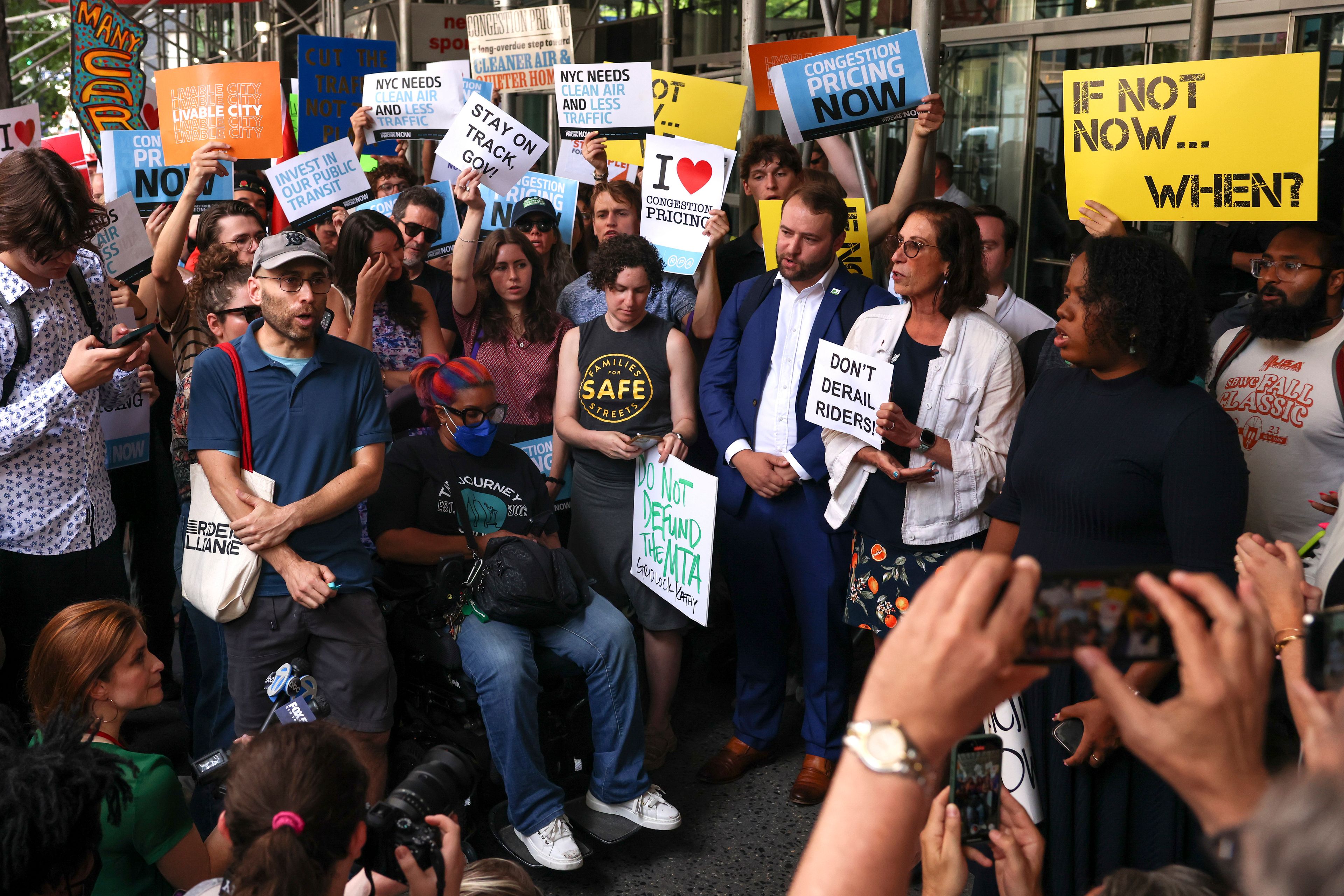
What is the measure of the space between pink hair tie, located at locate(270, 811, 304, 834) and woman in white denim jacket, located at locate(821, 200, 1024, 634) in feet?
6.98

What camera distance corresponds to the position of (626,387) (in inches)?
166

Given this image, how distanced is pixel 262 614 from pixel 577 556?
4.57 feet

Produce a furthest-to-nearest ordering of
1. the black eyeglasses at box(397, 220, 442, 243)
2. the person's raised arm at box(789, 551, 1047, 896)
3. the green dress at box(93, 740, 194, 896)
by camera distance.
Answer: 1. the black eyeglasses at box(397, 220, 442, 243)
2. the green dress at box(93, 740, 194, 896)
3. the person's raised arm at box(789, 551, 1047, 896)

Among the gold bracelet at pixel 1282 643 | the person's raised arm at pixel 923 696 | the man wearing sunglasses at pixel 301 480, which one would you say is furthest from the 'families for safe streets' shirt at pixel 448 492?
the person's raised arm at pixel 923 696

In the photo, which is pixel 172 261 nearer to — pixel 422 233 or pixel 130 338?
pixel 422 233

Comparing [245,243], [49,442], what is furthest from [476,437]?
[245,243]

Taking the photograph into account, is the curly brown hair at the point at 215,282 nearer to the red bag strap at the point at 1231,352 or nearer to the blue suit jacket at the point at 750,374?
the blue suit jacket at the point at 750,374

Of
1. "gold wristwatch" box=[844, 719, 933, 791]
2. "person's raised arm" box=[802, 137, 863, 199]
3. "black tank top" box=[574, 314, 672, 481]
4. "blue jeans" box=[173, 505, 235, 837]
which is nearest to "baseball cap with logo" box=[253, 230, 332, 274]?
"blue jeans" box=[173, 505, 235, 837]

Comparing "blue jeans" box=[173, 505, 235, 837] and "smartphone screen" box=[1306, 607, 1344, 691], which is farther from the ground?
"smartphone screen" box=[1306, 607, 1344, 691]

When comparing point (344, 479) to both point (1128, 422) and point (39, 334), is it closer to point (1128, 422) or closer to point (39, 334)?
point (39, 334)

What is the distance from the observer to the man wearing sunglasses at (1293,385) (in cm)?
312

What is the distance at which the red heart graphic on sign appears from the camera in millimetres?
4711

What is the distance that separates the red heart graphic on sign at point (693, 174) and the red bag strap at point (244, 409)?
2.17m

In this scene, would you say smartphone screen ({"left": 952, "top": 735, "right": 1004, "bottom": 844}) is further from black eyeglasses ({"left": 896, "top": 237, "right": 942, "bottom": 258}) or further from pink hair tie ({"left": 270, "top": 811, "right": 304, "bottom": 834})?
black eyeglasses ({"left": 896, "top": 237, "right": 942, "bottom": 258})
